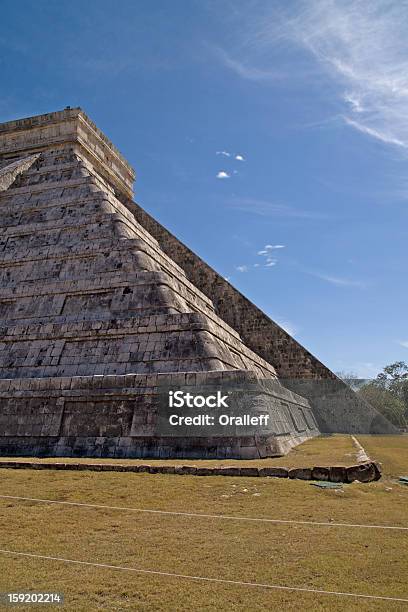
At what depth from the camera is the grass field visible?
112 inches

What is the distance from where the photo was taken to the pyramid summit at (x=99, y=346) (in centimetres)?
815

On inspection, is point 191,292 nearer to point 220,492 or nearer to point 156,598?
point 220,492

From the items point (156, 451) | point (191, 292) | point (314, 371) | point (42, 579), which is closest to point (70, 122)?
point (191, 292)

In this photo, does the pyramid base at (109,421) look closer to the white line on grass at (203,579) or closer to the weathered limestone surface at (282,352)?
the white line on grass at (203,579)

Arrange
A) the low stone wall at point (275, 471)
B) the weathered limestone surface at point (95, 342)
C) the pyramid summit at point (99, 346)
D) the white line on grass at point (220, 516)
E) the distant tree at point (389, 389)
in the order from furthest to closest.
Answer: the distant tree at point (389, 389) < the weathered limestone surface at point (95, 342) < the pyramid summit at point (99, 346) < the low stone wall at point (275, 471) < the white line on grass at point (220, 516)

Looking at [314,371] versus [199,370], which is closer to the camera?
[199,370]

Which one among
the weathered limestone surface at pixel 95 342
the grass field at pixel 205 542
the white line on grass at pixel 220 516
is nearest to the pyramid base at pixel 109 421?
the weathered limestone surface at pixel 95 342

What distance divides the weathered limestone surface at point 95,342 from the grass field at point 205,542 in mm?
2264

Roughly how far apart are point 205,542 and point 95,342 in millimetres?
6874

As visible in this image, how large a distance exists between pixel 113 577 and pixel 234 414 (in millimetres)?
4869

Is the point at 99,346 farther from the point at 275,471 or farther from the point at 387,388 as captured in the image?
the point at 387,388

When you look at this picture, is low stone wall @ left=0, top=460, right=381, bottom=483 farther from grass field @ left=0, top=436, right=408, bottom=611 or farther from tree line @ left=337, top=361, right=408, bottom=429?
tree line @ left=337, top=361, right=408, bottom=429

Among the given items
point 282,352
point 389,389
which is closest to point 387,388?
point 389,389

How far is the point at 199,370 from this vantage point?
867 centimetres
